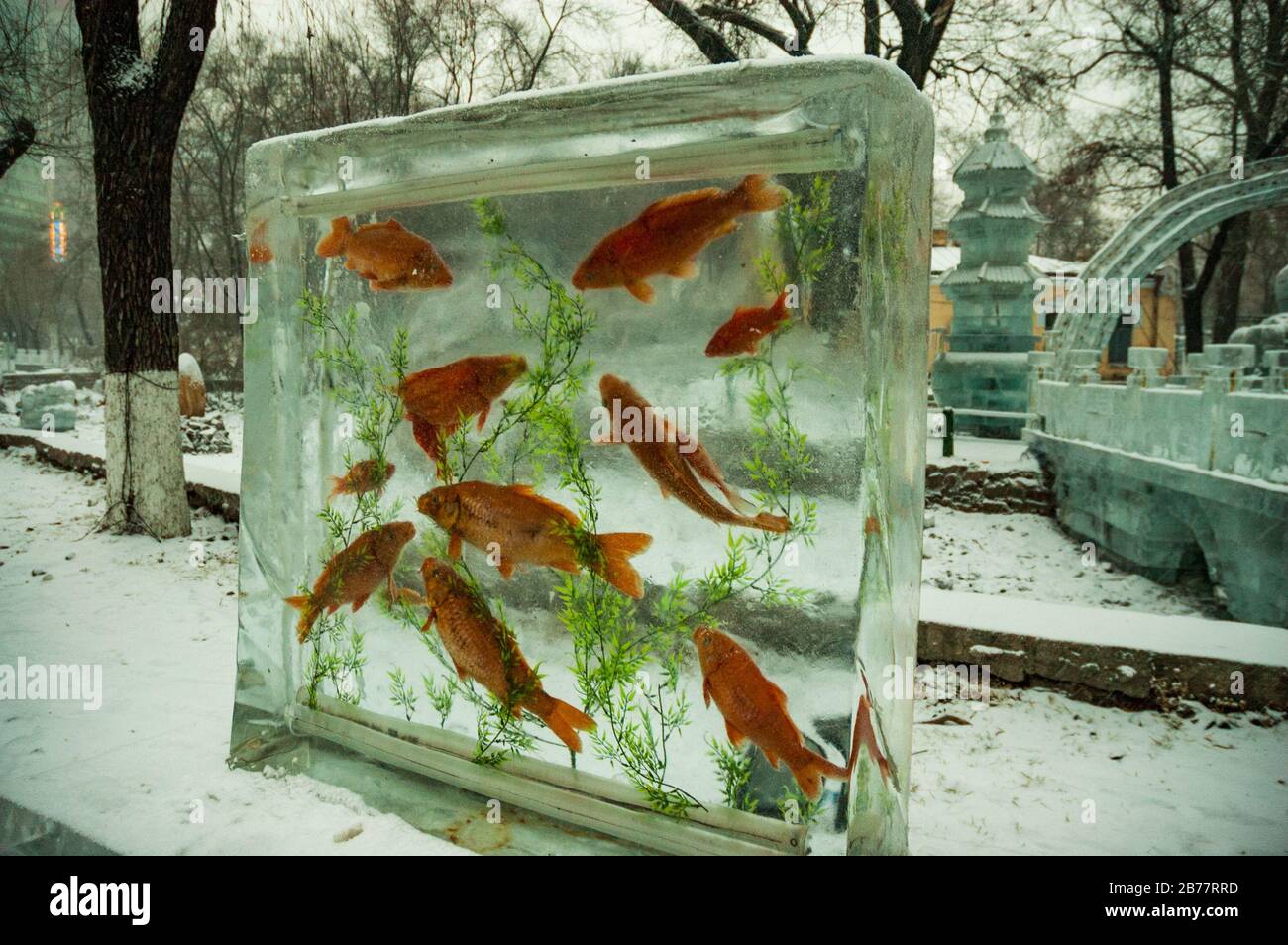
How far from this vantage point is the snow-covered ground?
116 inches

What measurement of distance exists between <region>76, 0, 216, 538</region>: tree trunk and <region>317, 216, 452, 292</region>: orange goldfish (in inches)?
207

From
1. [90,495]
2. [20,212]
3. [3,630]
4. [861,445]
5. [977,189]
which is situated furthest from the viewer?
[20,212]

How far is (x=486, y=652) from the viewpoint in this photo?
3033 mm

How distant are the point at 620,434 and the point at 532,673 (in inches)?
34.9

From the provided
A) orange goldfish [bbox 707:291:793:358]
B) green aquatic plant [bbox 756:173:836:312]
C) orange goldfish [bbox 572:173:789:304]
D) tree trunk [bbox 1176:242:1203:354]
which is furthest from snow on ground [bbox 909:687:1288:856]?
tree trunk [bbox 1176:242:1203:354]

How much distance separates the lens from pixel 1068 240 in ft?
125

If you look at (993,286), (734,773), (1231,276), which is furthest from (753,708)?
(1231,276)

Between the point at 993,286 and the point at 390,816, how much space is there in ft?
57.4

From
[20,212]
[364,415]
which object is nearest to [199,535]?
[364,415]

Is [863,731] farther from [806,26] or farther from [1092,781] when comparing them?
[806,26]

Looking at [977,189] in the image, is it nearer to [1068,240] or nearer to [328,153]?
[328,153]

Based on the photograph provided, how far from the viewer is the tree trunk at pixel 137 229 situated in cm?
745

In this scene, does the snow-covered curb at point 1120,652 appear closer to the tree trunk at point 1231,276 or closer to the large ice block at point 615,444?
the large ice block at point 615,444

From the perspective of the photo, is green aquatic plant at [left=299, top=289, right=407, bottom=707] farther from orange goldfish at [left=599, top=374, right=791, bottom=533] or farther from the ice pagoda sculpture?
the ice pagoda sculpture
